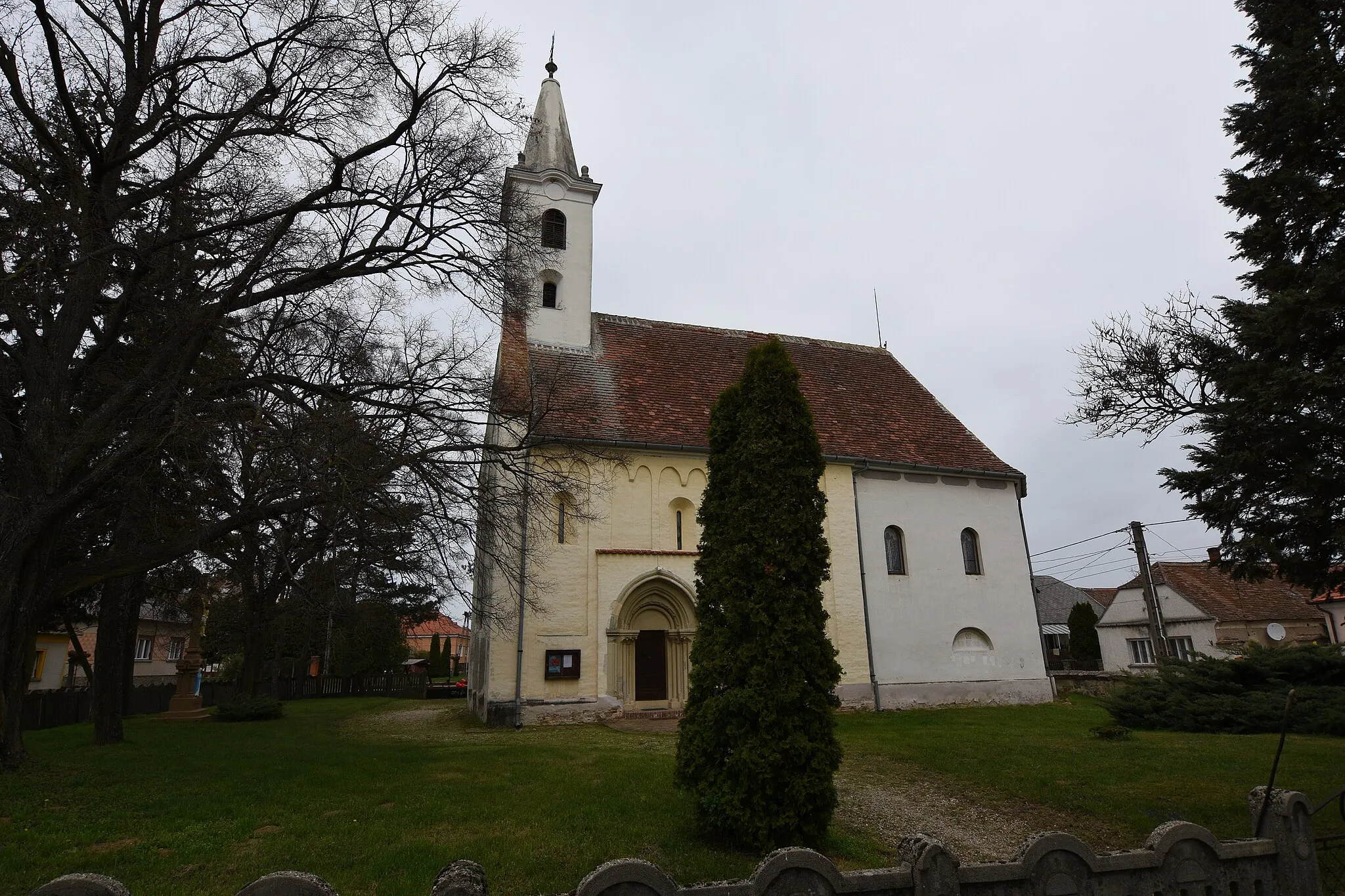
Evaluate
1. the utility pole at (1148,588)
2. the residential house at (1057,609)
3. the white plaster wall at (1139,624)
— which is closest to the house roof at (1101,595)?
the residential house at (1057,609)

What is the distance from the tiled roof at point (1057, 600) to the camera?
50.1m

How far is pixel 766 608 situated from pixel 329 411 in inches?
250

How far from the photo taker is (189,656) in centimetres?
2184

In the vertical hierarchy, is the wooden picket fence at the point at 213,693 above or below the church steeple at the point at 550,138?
below

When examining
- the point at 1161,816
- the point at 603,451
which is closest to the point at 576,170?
the point at 603,451

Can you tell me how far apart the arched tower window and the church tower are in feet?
0.07

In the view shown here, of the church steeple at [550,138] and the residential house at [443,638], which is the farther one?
the residential house at [443,638]

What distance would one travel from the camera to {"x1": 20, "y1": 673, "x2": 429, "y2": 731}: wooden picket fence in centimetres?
1961

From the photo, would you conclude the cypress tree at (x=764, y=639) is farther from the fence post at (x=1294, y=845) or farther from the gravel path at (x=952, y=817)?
the fence post at (x=1294, y=845)

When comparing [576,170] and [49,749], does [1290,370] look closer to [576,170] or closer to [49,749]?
[49,749]

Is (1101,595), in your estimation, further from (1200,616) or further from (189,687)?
(189,687)

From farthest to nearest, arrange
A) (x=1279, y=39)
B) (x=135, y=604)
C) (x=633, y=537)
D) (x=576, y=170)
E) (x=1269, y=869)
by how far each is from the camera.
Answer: (x=576, y=170), (x=633, y=537), (x=135, y=604), (x=1279, y=39), (x=1269, y=869)

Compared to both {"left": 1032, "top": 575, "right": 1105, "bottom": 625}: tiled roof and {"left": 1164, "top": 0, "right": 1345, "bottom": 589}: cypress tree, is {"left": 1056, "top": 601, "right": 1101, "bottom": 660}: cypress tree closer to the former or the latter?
{"left": 1032, "top": 575, "right": 1105, "bottom": 625}: tiled roof

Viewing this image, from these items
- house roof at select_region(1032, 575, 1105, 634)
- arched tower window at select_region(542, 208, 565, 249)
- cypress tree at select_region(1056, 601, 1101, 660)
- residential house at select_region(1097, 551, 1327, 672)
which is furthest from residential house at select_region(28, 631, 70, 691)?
house roof at select_region(1032, 575, 1105, 634)
